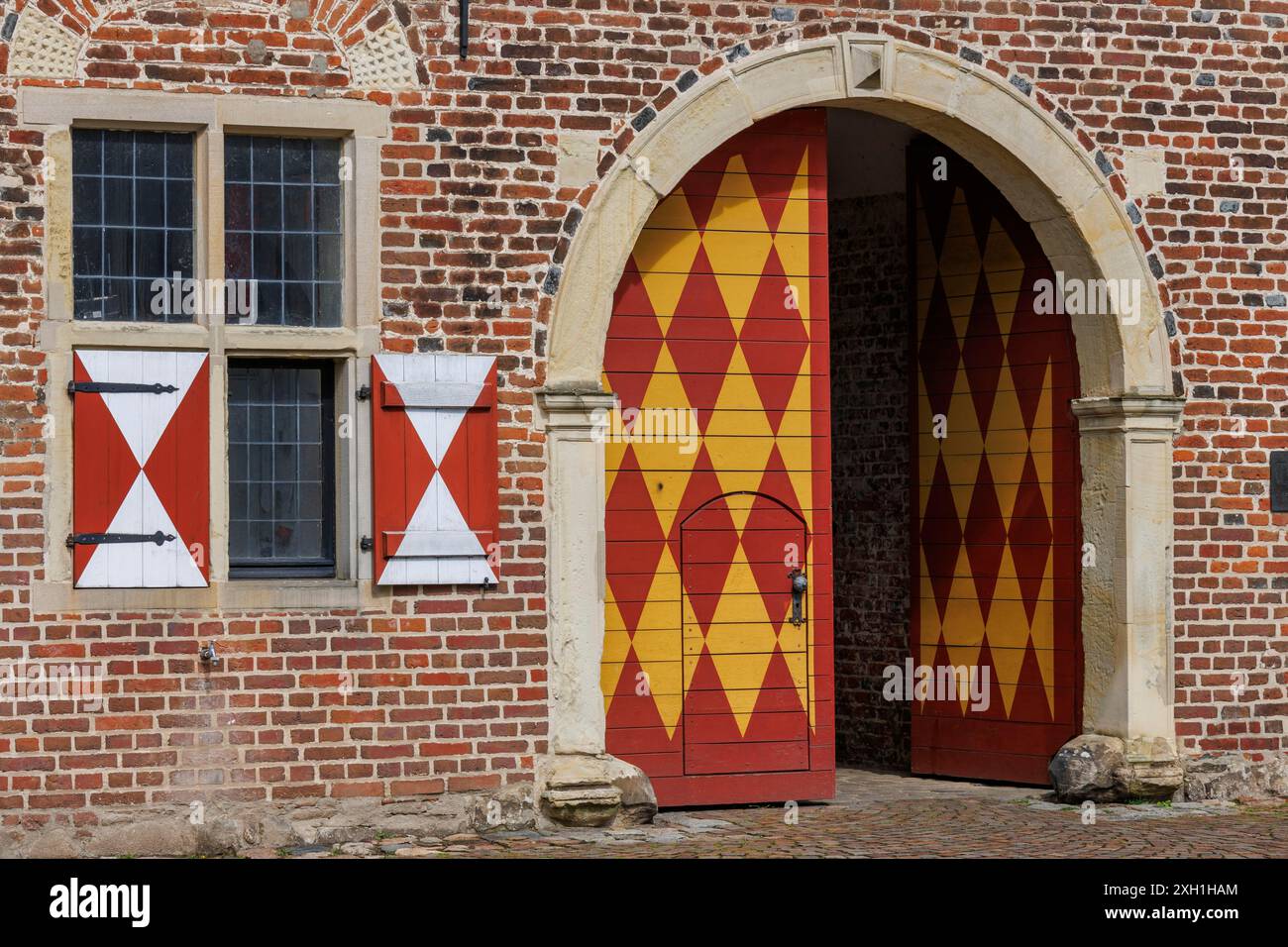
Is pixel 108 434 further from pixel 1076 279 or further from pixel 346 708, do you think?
pixel 1076 279

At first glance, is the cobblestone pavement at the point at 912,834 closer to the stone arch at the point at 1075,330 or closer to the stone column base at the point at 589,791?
the stone column base at the point at 589,791

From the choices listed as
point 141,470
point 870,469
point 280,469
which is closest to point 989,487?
point 870,469

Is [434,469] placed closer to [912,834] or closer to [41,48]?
[41,48]

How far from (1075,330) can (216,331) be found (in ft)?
14.7

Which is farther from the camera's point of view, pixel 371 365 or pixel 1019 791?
pixel 1019 791

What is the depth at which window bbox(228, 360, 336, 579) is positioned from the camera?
334 inches

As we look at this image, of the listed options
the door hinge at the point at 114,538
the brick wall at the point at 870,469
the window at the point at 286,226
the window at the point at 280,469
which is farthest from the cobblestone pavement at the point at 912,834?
the window at the point at 286,226

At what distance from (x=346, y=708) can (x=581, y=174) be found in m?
2.72

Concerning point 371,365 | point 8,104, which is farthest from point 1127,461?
point 8,104

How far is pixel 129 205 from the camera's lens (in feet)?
27.2

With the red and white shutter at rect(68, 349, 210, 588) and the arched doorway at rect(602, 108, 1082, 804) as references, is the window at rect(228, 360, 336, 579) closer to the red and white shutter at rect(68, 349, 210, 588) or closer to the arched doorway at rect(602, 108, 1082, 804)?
the red and white shutter at rect(68, 349, 210, 588)

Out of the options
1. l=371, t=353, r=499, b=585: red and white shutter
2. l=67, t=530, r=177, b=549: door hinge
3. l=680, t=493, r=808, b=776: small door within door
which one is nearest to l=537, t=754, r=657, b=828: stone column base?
l=680, t=493, r=808, b=776: small door within door

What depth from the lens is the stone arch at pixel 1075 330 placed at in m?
8.73

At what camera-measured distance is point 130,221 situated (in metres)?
8.29
